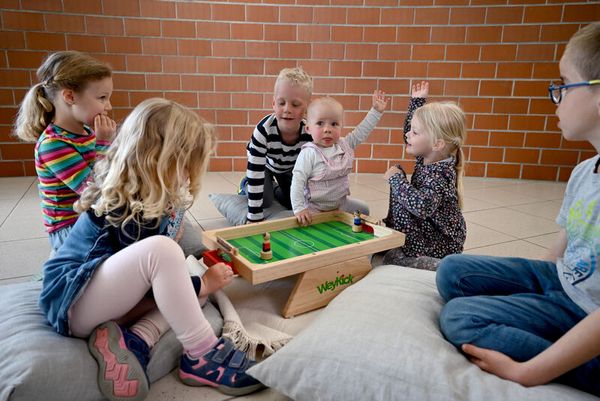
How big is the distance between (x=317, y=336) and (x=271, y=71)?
2.84 m

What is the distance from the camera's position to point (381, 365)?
1.01 meters

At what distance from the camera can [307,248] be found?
1.67 metres

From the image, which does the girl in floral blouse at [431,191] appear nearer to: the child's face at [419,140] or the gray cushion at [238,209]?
the child's face at [419,140]

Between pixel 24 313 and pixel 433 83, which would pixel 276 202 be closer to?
pixel 24 313

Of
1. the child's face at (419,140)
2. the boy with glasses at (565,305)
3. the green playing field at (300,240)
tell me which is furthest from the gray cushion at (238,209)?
the boy with glasses at (565,305)

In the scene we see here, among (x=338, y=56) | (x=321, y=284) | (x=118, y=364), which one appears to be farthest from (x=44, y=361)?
(x=338, y=56)

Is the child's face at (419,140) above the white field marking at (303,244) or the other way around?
above

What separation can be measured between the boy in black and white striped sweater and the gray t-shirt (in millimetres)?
1308

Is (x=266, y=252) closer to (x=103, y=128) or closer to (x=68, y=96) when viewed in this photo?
(x=103, y=128)

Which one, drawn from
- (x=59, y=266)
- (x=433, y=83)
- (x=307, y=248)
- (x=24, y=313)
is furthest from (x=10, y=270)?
(x=433, y=83)

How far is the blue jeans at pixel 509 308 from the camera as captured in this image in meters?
1.02

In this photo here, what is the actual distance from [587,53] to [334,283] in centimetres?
102

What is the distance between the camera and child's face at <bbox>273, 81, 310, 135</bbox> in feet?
6.86

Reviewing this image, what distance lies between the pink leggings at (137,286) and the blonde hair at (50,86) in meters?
0.90
